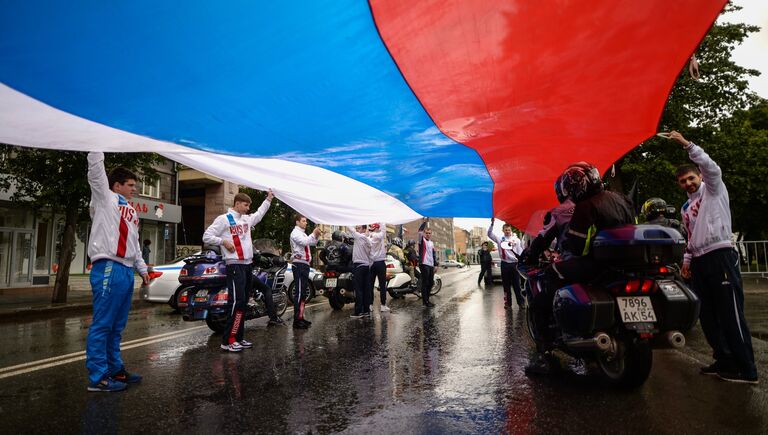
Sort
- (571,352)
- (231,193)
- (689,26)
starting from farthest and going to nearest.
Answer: (231,193), (571,352), (689,26)

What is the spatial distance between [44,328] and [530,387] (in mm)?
9405

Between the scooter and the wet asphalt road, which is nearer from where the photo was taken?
the wet asphalt road

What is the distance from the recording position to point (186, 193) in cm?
3850

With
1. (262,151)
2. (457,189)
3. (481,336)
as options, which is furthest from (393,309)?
(262,151)

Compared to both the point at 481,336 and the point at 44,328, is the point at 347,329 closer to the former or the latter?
the point at 481,336

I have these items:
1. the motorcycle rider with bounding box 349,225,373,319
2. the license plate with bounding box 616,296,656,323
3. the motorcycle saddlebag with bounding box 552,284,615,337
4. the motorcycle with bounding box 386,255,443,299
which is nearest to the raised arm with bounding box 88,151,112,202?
the motorcycle saddlebag with bounding box 552,284,615,337

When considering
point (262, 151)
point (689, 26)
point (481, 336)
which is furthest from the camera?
point (481, 336)

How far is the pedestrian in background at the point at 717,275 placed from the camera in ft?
13.3

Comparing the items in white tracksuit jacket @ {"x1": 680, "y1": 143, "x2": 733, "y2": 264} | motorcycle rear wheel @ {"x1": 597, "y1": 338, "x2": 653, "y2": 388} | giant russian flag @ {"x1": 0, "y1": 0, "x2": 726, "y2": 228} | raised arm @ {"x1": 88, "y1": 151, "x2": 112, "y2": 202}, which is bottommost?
motorcycle rear wheel @ {"x1": 597, "y1": 338, "x2": 653, "y2": 388}

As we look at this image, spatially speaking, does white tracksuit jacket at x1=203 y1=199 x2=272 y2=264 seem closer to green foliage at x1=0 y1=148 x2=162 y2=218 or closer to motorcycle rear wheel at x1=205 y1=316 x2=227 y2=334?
motorcycle rear wheel at x1=205 y1=316 x2=227 y2=334

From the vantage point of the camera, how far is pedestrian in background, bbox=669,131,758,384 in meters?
4.07

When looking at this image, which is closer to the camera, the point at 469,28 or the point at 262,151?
the point at 469,28

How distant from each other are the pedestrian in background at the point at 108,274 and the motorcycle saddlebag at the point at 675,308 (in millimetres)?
4653

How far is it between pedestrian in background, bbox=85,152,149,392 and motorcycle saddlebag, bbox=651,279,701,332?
465 cm
